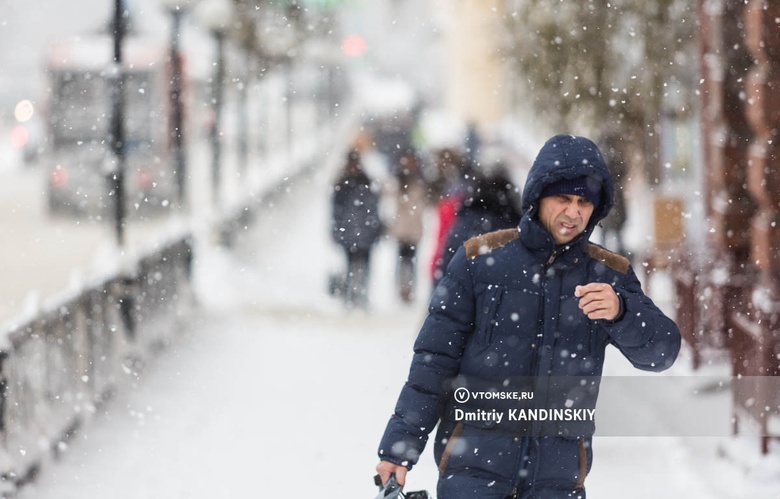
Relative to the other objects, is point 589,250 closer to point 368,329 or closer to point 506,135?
point 368,329

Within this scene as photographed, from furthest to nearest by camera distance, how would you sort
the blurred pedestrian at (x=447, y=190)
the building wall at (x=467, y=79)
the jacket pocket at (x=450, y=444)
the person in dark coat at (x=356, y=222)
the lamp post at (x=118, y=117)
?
the building wall at (x=467, y=79)
the person in dark coat at (x=356, y=222)
the lamp post at (x=118, y=117)
the blurred pedestrian at (x=447, y=190)
the jacket pocket at (x=450, y=444)

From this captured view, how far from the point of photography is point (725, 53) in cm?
1105

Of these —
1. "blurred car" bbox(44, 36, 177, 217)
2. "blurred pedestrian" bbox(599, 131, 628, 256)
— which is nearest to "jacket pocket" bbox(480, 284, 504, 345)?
"blurred pedestrian" bbox(599, 131, 628, 256)

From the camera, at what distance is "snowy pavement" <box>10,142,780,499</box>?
7.27 m

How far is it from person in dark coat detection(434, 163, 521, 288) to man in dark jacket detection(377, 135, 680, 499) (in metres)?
4.11

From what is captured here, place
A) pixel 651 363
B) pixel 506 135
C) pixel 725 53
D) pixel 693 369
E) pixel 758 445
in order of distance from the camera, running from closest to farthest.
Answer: pixel 651 363, pixel 758 445, pixel 693 369, pixel 725 53, pixel 506 135

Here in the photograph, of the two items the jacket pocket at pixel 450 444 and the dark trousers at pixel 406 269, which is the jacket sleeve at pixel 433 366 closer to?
the jacket pocket at pixel 450 444

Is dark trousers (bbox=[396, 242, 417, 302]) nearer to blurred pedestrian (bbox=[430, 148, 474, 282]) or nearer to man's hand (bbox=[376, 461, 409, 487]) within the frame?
blurred pedestrian (bbox=[430, 148, 474, 282])

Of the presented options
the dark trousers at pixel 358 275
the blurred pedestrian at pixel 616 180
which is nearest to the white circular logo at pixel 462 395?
the dark trousers at pixel 358 275

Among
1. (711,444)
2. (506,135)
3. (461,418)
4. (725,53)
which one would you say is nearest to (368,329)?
(725,53)

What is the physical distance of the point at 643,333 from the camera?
3.45 metres

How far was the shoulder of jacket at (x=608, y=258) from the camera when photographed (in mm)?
3582

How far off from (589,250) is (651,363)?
1.08ft

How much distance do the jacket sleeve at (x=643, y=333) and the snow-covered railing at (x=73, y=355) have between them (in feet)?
13.5
